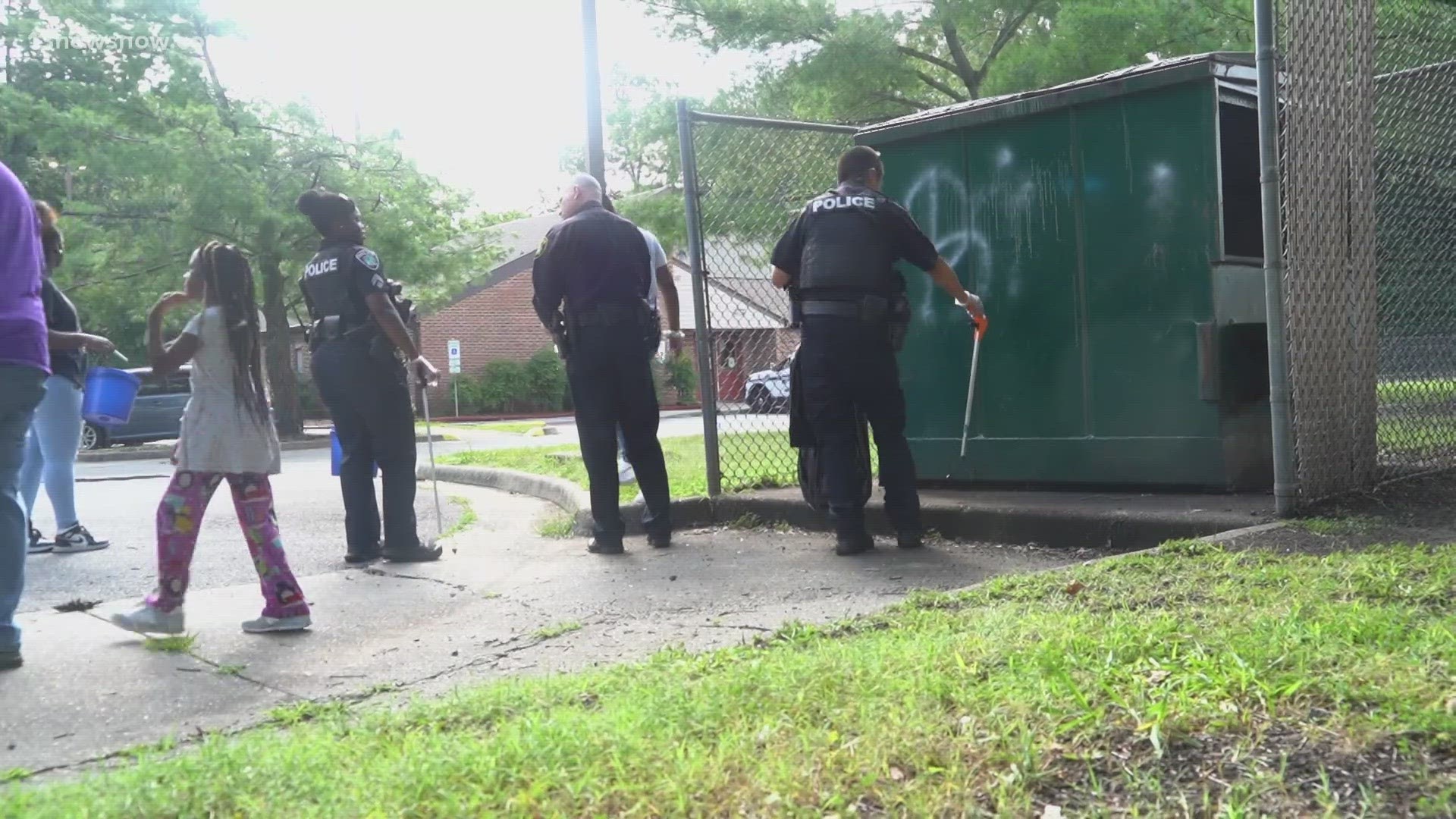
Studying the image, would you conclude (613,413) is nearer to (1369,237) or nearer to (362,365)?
(362,365)

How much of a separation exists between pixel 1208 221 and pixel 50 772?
5.20m

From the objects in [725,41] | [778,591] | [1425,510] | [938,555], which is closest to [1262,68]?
[1425,510]

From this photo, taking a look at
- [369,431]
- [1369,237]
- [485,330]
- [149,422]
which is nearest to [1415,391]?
[1369,237]

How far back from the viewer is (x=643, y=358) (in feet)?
21.4

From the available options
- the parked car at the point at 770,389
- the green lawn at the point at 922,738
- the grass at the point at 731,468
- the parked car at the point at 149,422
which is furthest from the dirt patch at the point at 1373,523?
the parked car at the point at 149,422

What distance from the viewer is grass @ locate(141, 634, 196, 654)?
4270 millimetres

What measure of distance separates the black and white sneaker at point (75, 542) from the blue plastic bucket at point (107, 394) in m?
1.05

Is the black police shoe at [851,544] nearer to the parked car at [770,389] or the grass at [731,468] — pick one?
the parked car at [770,389]

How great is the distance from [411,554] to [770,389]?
2038mm

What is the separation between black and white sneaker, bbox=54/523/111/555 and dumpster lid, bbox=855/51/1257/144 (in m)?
4.71

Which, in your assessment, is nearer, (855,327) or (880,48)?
(855,327)

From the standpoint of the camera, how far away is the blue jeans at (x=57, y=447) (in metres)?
6.46

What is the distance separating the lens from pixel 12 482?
408 cm

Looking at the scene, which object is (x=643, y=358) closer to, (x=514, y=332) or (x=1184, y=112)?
(x=1184, y=112)
